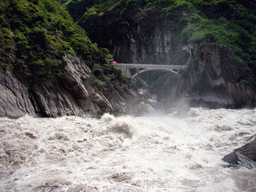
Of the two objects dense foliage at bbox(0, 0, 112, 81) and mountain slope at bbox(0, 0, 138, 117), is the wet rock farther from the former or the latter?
dense foliage at bbox(0, 0, 112, 81)

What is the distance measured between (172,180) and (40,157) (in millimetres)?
7052

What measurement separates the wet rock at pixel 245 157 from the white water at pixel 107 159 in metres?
0.38


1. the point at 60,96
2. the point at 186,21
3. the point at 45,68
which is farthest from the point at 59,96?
the point at 186,21

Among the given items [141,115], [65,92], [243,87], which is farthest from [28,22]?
[243,87]

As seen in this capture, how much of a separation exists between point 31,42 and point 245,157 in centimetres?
1837

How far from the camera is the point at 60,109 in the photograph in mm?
15391

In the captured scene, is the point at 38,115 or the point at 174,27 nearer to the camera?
the point at 38,115

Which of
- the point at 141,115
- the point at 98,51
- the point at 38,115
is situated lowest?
the point at 141,115

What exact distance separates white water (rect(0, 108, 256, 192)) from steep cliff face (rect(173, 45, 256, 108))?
15.8 m

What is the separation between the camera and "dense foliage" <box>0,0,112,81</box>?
46.9 feet

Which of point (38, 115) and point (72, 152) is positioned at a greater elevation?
point (38, 115)

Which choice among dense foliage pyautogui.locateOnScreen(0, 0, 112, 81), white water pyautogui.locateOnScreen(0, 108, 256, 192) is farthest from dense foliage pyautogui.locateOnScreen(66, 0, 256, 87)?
dense foliage pyautogui.locateOnScreen(0, 0, 112, 81)

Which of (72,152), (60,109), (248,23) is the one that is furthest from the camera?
(248,23)

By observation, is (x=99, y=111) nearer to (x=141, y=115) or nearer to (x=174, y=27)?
(x=141, y=115)
